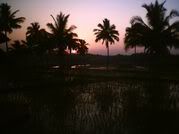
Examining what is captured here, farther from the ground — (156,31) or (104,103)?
(156,31)

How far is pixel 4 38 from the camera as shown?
13.8 metres

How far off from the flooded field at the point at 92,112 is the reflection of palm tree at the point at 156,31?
25.1 feet

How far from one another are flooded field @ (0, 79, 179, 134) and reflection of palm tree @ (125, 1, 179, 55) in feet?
25.1

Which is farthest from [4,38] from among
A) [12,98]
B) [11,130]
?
[11,130]

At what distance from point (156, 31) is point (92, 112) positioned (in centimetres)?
1288

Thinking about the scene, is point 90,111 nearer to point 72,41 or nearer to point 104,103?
point 104,103

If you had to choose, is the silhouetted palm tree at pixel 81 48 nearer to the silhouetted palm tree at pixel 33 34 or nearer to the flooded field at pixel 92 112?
the silhouetted palm tree at pixel 33 34

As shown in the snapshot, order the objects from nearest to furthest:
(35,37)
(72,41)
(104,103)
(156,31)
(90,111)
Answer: (90,111) → (104,103) → (156,31) → (72,41) → (35,37)

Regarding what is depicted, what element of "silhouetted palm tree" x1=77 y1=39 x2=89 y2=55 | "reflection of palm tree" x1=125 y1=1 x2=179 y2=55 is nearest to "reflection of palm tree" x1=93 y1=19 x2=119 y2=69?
"silhouetted palm tree" x1=77 y1=39 x2=89 y2=55

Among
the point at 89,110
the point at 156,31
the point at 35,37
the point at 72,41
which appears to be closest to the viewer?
the point at 89,110

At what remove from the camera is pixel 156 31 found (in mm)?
19406

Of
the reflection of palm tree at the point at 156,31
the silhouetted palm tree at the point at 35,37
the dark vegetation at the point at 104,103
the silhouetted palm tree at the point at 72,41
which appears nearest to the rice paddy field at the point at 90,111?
the dark vegetation at the point at 104,103

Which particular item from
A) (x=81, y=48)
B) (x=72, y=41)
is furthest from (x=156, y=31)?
(x=81, y=48)

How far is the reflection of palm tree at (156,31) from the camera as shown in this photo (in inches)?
748
